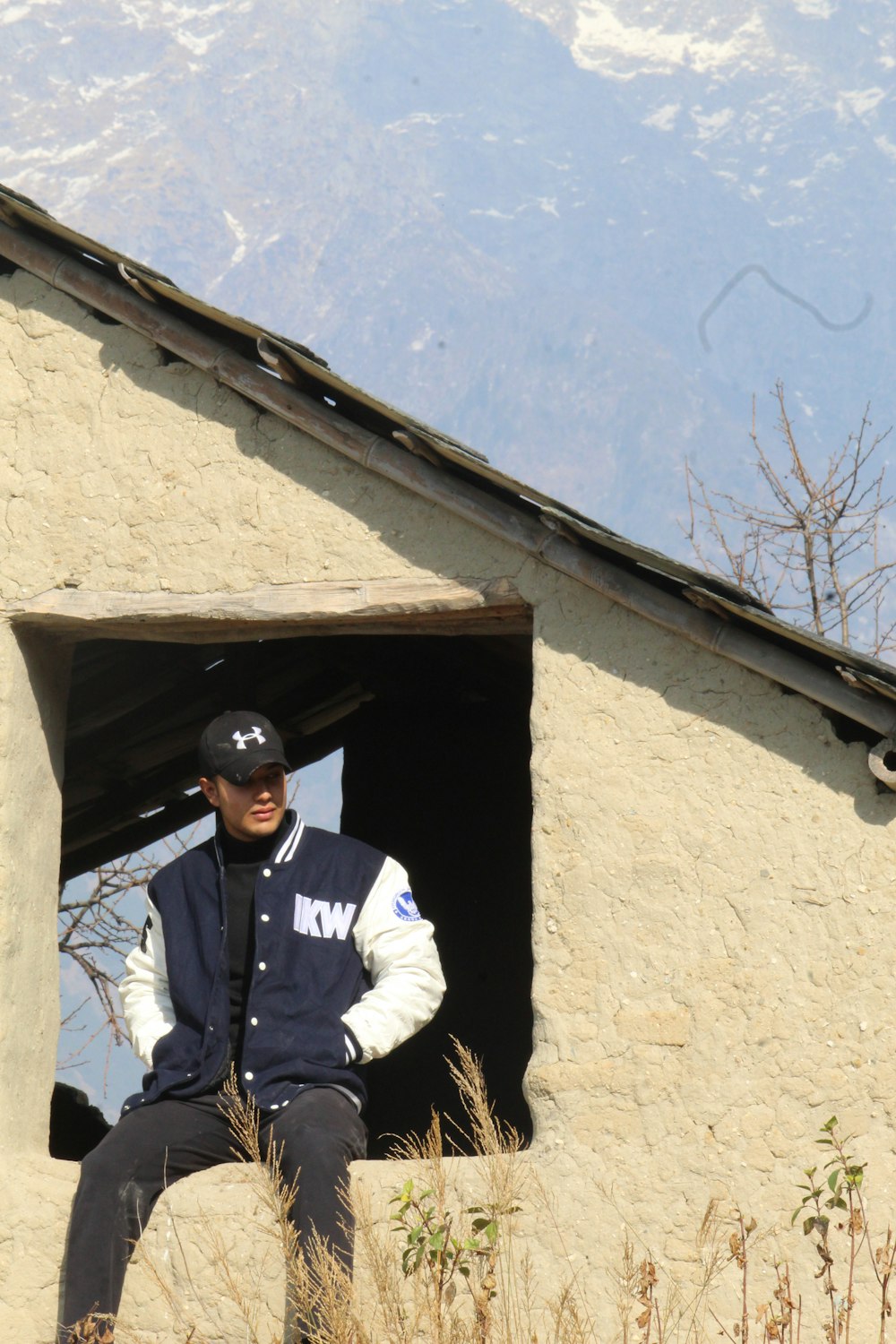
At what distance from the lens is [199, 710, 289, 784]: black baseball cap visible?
4.05 meters

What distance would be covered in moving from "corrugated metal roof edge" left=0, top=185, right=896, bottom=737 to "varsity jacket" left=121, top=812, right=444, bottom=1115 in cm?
102

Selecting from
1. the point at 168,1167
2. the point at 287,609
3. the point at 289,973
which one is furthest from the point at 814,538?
the point at 168,1167

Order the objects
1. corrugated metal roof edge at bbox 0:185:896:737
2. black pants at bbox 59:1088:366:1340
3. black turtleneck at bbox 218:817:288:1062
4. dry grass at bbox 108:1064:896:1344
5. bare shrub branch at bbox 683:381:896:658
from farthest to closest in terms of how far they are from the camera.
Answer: bare shrub branch at bbox 683:381:896:658, black turtleneck at bbox 218:817:288:1062, corrugated metal roof edge at bbox 0:185:896:737, black pants at bbox 59:1088:366:1340, dry grass at bbox 108:1064:896:1344

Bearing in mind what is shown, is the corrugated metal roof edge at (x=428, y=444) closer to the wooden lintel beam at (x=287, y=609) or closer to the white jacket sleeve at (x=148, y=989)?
the wooden lintel beam at (x=287, y=609)

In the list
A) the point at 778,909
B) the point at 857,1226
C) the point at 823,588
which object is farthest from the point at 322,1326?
the point at 823,588

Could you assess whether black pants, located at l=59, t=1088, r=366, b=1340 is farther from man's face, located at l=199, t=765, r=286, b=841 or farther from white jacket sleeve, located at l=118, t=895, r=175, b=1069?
man's face, located at l=199, t=765, r=286, b=841

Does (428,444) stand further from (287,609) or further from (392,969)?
(392,969)

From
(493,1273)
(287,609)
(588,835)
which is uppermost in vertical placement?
(287,609)

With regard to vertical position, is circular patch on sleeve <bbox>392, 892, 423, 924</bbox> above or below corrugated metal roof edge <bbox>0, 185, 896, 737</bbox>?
below

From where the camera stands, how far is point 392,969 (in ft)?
13.0

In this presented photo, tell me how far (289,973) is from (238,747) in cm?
59

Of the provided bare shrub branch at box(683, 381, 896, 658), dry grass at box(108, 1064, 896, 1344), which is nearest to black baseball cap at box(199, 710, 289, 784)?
dry grass at box(108, 1064, 896, 1344)

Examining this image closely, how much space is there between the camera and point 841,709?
12.3 feet

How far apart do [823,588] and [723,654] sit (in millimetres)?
8753
